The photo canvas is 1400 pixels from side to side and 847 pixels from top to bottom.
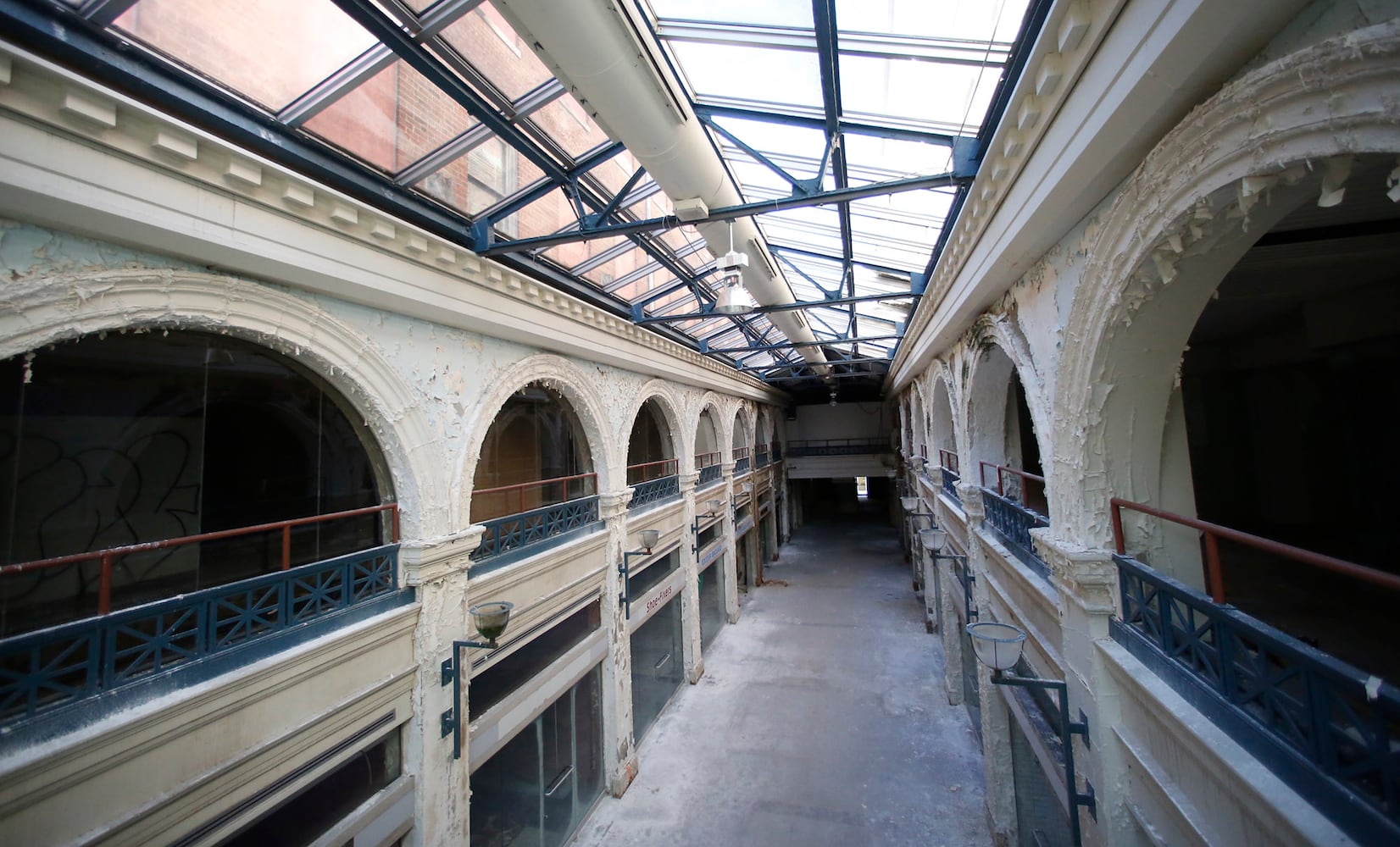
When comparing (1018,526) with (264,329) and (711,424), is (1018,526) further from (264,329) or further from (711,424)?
(711,424)

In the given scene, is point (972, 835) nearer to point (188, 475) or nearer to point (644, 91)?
point (644, 91)

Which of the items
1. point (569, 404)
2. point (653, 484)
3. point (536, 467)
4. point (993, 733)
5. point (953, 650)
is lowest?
point (953, 650)

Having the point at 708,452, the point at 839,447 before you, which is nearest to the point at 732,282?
the point at 708,452

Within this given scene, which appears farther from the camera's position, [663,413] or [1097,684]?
[663,413]

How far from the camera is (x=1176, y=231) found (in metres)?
2.13

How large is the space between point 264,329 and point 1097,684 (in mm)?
5793

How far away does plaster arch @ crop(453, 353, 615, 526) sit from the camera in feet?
16.0

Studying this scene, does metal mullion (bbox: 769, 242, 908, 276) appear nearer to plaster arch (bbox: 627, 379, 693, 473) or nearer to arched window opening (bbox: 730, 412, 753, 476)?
plaster arch (bbox: 627, 379, 693, 473)

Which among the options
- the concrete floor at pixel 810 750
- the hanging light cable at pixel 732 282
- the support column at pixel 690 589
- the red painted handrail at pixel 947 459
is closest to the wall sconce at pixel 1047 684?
the hanging light cable at pixel 732 282

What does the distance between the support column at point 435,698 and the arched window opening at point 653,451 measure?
5.34m

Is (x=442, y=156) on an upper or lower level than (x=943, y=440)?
upper

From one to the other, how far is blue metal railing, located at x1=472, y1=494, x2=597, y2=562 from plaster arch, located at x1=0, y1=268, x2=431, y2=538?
2.66ft

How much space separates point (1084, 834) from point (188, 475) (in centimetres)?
717

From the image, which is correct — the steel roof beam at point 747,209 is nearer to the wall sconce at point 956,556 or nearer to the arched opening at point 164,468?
the arched opening at point 164,468
